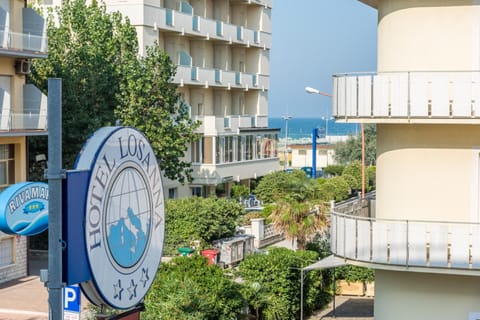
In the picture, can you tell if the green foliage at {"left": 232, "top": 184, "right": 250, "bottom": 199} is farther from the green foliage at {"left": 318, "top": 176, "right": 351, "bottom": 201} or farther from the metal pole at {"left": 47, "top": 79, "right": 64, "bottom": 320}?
the metal pole at {"left": 47, "top": 79, "right": 64, "bottom": 320}

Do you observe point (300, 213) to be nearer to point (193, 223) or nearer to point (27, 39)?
point (193, 223)

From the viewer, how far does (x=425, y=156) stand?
17438 mm

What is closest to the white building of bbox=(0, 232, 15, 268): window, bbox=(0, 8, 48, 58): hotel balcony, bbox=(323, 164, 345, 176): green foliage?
bbox=(323, 164, 345, 176): green foliage

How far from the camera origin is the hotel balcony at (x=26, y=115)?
33.4m

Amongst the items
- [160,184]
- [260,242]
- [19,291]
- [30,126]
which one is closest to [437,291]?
[160,184]

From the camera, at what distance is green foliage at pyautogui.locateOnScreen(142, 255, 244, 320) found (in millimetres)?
20875

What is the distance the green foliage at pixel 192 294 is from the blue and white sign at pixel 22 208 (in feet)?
18.7

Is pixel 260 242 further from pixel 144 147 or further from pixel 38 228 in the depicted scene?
pixel 144 147

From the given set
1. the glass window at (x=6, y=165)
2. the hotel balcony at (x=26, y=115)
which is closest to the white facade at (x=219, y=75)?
the hotel balcony at (x=26, y=115)

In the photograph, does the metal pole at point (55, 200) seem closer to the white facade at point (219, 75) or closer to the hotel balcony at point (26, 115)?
the hotel balcony at point (26, 115)

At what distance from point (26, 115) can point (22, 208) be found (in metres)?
7.11

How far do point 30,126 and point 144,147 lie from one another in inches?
903

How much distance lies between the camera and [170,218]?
3878 cm

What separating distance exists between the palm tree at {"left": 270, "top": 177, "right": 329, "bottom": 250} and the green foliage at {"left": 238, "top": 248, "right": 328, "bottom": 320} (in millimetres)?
6551
